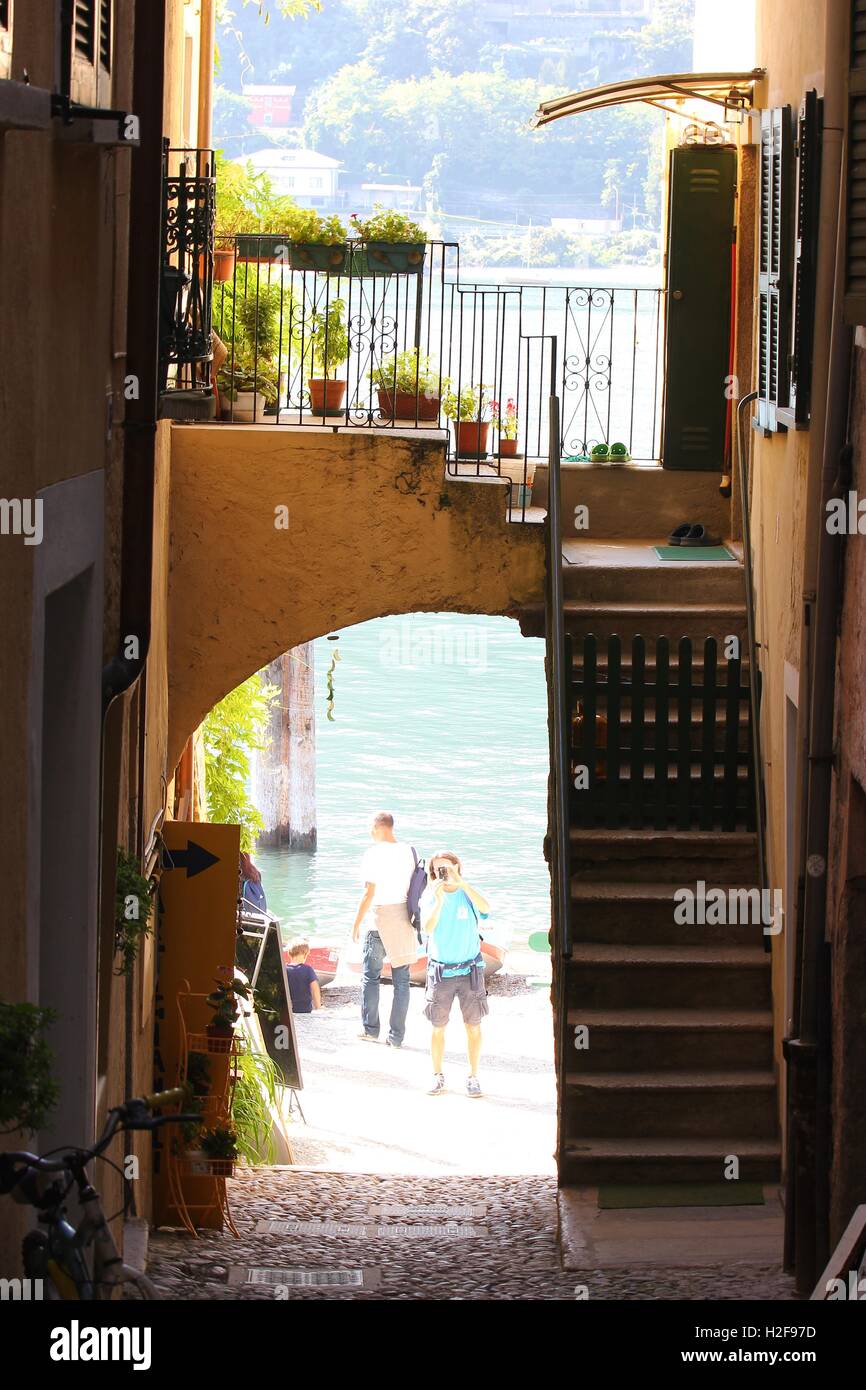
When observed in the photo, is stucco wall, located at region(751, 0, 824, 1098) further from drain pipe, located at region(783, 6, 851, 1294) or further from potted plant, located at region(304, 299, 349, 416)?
potted plant, located at region(304, 299, 349, 416)

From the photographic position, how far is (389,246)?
34.9 ft

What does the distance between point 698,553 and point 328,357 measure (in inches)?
102

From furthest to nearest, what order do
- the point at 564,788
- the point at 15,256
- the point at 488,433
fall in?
the point at 488,433, the point at 564,788, the point at 15,256

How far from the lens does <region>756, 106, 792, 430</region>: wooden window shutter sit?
8516mm

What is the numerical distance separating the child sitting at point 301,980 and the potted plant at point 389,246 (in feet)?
21.0

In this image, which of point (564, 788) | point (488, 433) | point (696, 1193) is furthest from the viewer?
point (488, 433)

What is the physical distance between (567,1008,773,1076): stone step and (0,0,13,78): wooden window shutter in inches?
221

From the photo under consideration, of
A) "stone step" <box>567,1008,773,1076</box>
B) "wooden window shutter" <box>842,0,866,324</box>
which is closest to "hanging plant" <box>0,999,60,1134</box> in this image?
"wooden window shutter" <box>842,0,866,324</box>

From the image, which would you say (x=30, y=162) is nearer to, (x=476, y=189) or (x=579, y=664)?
(x=579, y=664)

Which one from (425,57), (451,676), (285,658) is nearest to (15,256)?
(285,658)

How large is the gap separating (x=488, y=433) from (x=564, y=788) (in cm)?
347

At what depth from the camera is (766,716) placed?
9.46 meters

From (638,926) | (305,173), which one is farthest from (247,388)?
(305,173)

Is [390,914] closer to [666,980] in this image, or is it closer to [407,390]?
[407,390]
